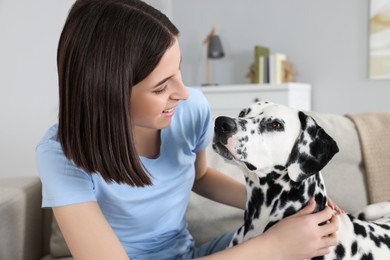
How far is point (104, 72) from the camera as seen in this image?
95 cm

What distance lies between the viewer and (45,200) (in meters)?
1.03

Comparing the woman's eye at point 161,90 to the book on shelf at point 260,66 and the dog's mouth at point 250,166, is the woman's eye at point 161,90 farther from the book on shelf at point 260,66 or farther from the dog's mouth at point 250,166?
the book on shelf at point 260,66

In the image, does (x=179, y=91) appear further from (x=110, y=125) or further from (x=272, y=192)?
(x=272, y=192)

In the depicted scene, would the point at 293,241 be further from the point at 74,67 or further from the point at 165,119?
the point at 74,67

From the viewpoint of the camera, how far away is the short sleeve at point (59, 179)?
1002 millimetres

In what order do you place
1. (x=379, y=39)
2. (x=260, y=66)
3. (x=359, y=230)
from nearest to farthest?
(x=359, y=230) < (x=379, y=39) < (x=260, y=66)

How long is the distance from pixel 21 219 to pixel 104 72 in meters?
0.77

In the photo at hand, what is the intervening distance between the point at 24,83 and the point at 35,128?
288 millimetres

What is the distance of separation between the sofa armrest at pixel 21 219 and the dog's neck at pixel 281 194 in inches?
32.0

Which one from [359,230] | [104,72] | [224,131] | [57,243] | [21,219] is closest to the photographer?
[104,72]

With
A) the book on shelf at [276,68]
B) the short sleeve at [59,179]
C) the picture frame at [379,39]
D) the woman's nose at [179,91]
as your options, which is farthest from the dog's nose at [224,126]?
the picture frame at [379,39]

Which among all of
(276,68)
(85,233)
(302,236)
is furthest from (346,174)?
(276,68)

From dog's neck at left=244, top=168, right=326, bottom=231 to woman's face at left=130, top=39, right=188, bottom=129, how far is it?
0.29m

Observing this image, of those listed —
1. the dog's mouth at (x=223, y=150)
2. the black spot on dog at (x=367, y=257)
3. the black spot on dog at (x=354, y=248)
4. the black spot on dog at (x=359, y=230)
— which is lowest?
the black spot on dog at (x=367, y=257)
